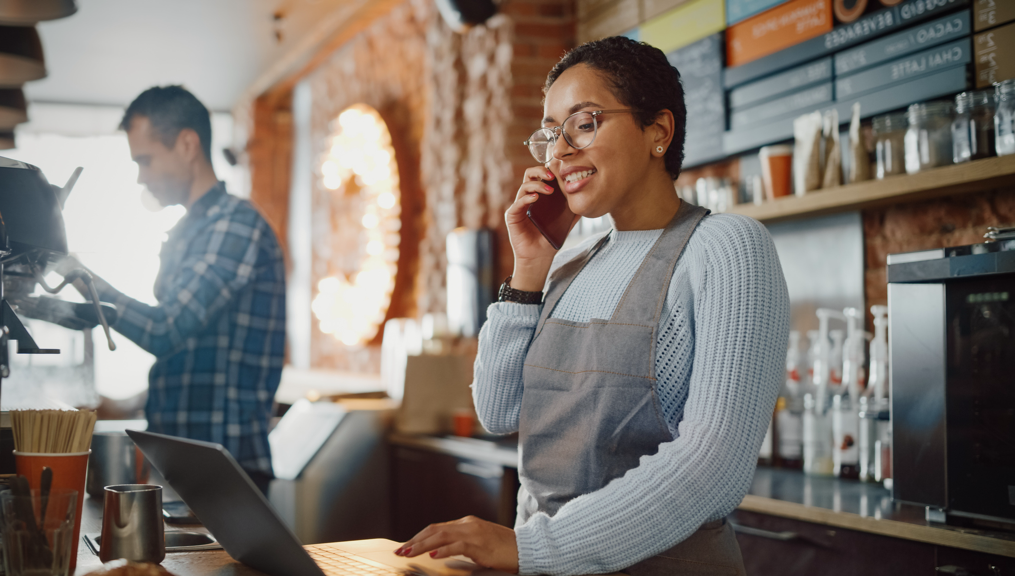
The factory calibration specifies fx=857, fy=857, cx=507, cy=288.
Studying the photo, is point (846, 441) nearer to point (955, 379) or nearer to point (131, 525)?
point (955, 379)

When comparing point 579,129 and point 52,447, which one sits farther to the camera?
point 579,129

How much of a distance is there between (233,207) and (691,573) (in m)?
1.57

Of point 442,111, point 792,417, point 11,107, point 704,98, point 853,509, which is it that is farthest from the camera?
point 442,111

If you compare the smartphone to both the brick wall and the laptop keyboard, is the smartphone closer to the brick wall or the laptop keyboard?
the laptop keyboard

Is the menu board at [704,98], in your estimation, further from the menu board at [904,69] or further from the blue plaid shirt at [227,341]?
the blue plaid shirt at [227,341]

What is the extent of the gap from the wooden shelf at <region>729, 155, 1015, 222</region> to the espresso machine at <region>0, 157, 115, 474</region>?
1.81 metres

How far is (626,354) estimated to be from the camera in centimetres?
126

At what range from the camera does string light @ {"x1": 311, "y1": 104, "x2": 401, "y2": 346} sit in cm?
499

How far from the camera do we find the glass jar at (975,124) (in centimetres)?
200

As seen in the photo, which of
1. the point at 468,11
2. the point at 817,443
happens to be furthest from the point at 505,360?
the point at 468,11

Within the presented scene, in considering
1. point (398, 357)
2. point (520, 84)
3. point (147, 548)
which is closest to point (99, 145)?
point (398, 357)

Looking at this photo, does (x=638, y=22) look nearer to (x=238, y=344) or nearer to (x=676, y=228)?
(x=238, y=344)

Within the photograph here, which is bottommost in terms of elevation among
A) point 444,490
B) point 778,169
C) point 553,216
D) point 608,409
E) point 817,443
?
point 444,490

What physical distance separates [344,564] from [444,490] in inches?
86.8
